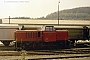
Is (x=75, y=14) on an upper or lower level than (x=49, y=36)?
upper

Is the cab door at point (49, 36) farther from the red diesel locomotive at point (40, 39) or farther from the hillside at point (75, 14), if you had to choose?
the hillside at point (75, 14)

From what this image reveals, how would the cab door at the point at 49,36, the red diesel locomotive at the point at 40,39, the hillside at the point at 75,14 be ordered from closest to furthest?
the red diesel locomotive at the point at 40,39, the cab door at the point at 49,36, the hillside at the point at 75,14

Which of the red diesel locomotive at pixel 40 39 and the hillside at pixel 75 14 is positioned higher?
the hillside at pixel 75 14

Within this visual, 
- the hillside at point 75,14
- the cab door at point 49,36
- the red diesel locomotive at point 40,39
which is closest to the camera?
the red diesel locomotive at point 40,39

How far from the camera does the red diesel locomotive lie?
14375 mm

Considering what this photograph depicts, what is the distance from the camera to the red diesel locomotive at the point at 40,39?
1438 cm

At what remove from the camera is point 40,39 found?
14.6 metres

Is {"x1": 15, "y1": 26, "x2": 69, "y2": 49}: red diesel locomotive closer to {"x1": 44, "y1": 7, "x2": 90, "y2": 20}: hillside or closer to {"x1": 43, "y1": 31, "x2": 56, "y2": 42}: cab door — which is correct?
{"x1": 43, "y1": 31, "x2": 56, "y2": 42}: cab door

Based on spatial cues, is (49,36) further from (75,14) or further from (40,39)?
(75,14)

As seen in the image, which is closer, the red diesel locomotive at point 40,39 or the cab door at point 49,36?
the red diesel locomotive at point 40,39

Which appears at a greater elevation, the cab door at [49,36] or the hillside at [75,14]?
the hillside at [75,14]

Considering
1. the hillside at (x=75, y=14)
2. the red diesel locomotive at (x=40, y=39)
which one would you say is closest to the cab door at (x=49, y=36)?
the red diesel locomotive at (x=40, y=39)

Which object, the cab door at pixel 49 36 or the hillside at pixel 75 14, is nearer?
the cab door at pixel 49 36

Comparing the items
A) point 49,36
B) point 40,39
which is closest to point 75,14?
point 49,36
